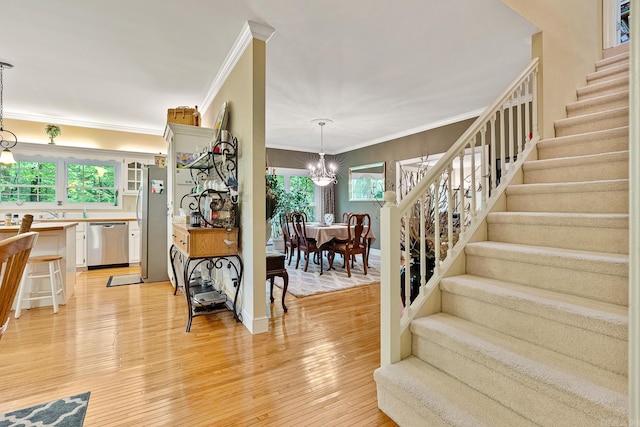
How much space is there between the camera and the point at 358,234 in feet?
15.3

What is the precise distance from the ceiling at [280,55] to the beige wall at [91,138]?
185 mm

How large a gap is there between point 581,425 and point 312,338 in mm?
1761

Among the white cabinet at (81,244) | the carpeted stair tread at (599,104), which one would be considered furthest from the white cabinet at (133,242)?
the carpeted stair tread at (599,104)

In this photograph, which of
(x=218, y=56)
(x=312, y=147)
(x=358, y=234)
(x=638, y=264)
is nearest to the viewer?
(x=638, y=264)

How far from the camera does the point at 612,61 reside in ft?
10.3

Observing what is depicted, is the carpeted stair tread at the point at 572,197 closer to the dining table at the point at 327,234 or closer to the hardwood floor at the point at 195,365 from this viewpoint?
the hardwood floor at the point at 195,365

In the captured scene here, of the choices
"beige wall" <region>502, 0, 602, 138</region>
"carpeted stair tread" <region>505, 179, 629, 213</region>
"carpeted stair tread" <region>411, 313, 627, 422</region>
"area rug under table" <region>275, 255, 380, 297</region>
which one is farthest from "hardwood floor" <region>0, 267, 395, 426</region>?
"beige wall" <region>502, 0, 602, 138</region>

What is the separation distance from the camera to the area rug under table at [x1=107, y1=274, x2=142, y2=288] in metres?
4.22

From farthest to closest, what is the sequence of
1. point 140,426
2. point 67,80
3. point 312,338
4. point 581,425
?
point 67,80, point 312,338, point 140,426, point 581,425

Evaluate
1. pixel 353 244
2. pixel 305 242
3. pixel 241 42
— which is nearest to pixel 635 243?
pixel 241 42

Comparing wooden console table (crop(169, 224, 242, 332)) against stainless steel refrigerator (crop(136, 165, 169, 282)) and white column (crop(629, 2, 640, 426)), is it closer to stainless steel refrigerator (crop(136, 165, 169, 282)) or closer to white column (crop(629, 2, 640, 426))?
stainless steel refrigerator (crop(136, 165, 169, 282))

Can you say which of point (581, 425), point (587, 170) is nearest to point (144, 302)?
point (581, 425)

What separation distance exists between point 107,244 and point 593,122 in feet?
22.0

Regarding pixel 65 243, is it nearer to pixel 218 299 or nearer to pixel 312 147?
pixel 218 299
